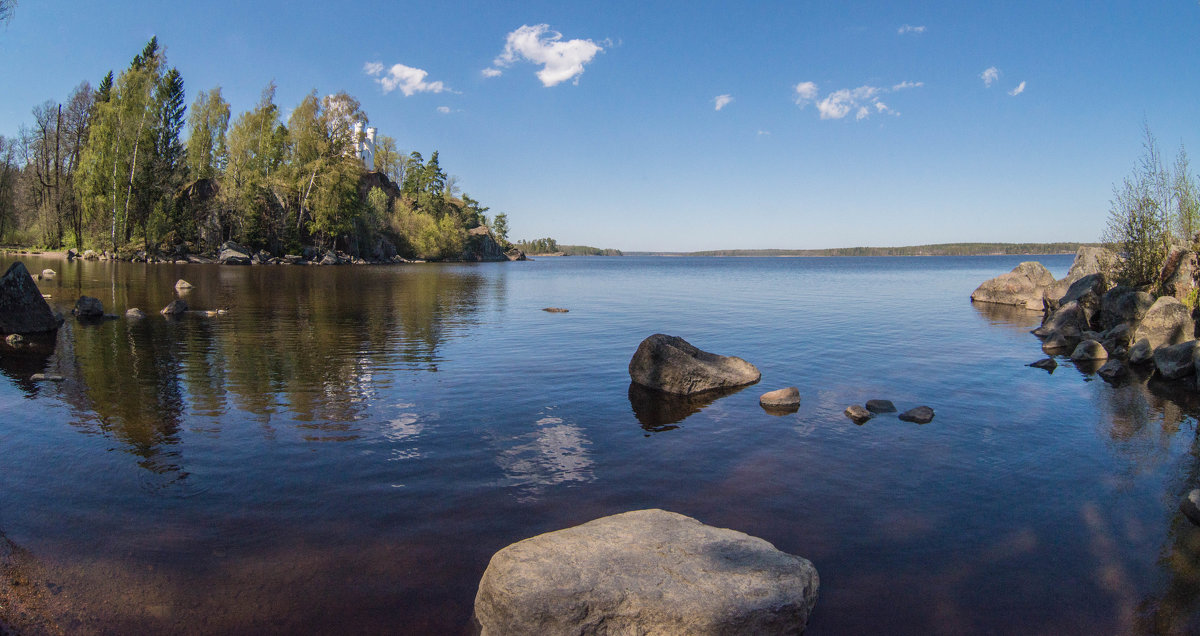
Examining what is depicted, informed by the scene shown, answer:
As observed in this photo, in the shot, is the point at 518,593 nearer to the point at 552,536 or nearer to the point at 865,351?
the point at 552,536

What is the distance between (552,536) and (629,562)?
0.89 metres

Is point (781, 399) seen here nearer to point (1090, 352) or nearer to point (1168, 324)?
point (1090, 352)

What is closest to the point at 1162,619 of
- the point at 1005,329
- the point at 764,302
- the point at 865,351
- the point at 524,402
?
the point at 524,402

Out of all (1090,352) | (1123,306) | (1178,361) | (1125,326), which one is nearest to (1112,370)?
(1178,361)

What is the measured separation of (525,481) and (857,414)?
6988 mm

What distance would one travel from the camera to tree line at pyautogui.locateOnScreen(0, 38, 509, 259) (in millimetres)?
60094

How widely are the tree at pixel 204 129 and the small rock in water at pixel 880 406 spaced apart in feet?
284

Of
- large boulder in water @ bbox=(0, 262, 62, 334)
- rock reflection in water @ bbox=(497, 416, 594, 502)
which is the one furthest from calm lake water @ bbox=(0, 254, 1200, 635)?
large boulder in water @ bbox=(0, 262, 62, 334)

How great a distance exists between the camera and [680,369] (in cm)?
1336

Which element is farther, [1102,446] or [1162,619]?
[1102,446]

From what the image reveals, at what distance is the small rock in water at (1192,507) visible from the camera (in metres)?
7.29

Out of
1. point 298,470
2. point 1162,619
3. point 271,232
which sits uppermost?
point 271,232

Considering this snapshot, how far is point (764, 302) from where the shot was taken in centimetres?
3709

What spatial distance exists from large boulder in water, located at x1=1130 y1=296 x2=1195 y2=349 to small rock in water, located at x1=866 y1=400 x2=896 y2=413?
11653 millimetres
